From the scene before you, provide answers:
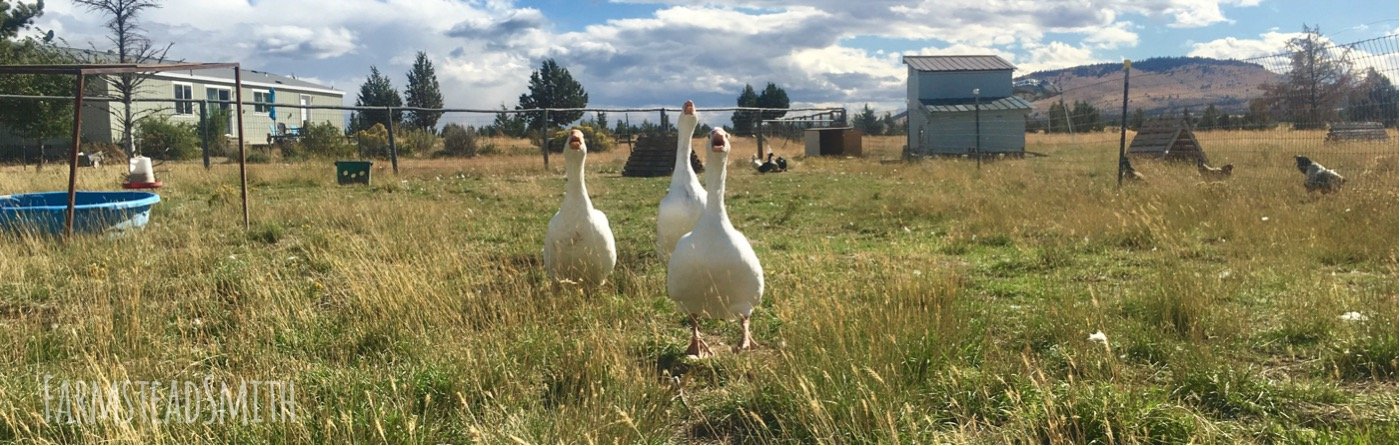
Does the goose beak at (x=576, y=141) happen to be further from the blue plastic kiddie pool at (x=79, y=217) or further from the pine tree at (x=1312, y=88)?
the pine tree at (x=1312, y=88)

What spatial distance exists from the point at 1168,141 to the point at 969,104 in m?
11.3

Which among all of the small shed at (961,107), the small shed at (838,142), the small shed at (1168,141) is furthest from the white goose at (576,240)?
the small shed at (838,142)

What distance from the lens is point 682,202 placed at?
677 centimetres

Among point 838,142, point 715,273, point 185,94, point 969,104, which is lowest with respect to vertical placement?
point 715,273

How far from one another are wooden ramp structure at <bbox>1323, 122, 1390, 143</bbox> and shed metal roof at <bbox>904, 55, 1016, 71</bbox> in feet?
59.6

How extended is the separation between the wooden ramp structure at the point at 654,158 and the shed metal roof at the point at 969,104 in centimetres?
1274

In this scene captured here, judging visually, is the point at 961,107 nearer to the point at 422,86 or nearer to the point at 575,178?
the point at 575,178

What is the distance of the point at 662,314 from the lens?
567cm

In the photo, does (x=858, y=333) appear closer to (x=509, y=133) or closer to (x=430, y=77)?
(x=509, y=133)

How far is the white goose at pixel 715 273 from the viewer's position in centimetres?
462

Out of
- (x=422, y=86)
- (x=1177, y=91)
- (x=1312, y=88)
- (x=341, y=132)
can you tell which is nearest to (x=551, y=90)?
(x=422, y=86)

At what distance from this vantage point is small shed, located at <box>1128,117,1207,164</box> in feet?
60.2

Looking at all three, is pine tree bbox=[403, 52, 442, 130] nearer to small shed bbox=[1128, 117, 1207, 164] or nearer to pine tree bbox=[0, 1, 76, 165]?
pine tree bbox=[0, 1, 76, 165]

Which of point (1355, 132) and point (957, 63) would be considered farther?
point (957, 63)
